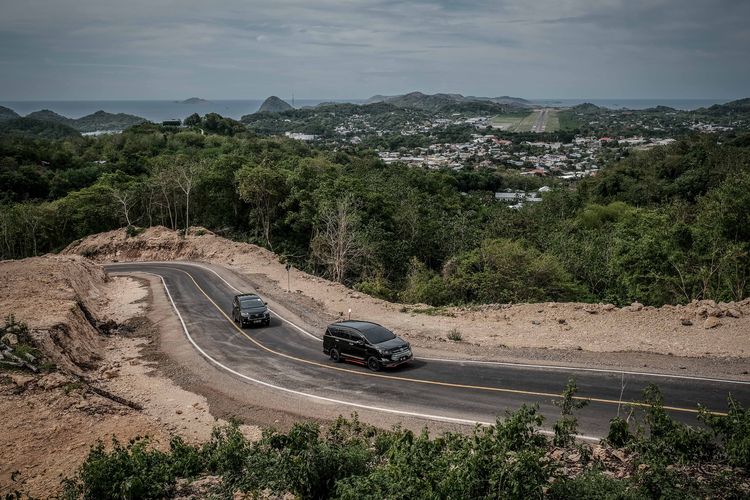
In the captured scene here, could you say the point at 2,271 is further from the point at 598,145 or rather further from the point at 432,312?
the point at 598,145

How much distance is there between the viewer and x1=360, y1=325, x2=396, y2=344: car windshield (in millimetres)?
19609

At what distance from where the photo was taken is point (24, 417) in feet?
49.2

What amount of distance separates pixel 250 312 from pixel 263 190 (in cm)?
2923

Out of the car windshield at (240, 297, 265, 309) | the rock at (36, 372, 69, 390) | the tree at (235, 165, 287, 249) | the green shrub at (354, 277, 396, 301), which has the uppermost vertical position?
the tree at (235, 165, 287, 249)

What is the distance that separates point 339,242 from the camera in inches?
1606

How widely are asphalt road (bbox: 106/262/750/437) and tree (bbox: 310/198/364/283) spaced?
15914mm

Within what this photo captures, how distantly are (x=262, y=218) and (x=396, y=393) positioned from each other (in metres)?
42.9

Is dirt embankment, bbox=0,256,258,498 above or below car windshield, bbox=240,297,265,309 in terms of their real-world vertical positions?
below

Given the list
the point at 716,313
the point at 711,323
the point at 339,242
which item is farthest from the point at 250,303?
the point at 716,313

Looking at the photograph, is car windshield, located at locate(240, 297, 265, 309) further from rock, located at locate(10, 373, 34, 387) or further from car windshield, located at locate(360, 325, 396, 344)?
rock, located at locate(10, 373, 34, 387)

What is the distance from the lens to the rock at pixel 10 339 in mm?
18911

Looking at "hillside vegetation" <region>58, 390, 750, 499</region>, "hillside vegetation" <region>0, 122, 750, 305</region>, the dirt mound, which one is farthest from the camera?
"hillside vegetation" <region>0, 122, 750, 305</region>

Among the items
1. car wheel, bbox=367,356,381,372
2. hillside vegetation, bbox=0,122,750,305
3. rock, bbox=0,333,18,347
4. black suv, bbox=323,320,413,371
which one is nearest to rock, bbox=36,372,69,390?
rock, bbox=0,333,18,347

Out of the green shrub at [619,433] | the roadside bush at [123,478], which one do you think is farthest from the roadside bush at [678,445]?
the roadside bush at [123,478]
